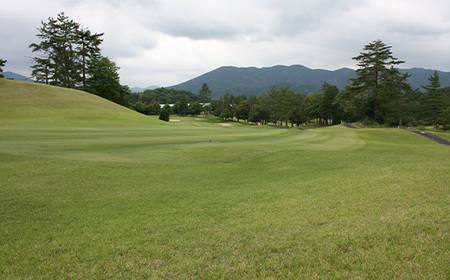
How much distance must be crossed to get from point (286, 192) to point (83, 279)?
5715 mm

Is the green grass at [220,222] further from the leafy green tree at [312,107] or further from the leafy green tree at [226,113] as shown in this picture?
the leafy green tree at [226,113]

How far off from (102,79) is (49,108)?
33.1 metres

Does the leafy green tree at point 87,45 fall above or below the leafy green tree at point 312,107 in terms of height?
above

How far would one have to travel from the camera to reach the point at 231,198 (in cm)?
715

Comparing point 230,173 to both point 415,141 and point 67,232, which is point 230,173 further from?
point 415,141

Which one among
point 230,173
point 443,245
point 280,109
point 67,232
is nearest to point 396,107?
point 280,109

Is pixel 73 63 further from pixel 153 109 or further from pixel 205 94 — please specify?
pixel 205 94

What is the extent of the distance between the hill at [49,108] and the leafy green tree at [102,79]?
19037 millimetres

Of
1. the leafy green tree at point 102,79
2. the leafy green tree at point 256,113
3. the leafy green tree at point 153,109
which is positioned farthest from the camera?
the leafy green tree at point 153,109

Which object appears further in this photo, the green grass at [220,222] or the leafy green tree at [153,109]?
the leafy green tree at [153,109]

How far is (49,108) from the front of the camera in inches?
1566

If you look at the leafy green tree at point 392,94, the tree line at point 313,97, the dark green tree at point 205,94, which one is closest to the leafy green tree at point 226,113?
the tree line at point 313,97

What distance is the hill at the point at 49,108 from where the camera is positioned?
34125mm

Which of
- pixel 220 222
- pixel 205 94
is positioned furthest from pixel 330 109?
pixel 205 94
